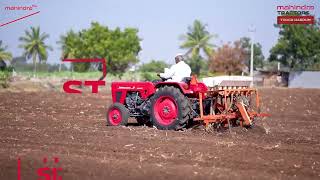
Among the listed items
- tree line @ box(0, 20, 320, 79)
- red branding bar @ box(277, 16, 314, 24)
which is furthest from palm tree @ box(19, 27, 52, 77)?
red branding bar @ box(277, 16, 314, 24)

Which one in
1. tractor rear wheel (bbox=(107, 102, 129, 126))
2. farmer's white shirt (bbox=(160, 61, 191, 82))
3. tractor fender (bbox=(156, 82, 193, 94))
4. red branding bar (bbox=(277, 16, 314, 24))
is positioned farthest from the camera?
red branding bar (bbox=(277, 16, 314, 24))

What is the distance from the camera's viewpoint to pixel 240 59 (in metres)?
62.9

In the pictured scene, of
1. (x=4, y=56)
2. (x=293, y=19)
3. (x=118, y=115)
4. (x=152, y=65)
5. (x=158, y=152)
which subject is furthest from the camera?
(x=152, y=65)

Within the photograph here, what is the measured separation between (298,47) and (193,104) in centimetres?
4738

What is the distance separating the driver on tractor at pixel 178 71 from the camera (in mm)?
11211

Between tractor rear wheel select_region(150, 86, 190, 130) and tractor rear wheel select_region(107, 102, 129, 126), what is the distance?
0.81 m

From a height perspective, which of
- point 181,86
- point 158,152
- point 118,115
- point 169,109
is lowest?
point 158,152

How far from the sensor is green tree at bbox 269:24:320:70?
Answer: 55.2 m

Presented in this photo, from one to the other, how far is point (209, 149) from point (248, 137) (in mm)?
1916

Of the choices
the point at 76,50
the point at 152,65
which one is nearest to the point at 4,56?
the point at 76,50

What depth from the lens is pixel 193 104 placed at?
11102 mm

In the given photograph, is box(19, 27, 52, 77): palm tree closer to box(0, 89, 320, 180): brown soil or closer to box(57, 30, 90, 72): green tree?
box(57, 30, 90, 72): green tree

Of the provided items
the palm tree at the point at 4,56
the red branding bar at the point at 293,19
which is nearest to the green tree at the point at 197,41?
the palm tree at the point at 4,56

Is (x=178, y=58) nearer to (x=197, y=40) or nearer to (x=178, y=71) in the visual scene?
(x=178, y=71)
